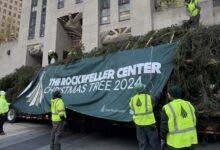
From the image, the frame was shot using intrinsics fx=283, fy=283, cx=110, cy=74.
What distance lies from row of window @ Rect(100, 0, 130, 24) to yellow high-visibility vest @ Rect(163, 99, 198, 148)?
89.2 ft

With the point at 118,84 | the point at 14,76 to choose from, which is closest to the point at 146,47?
the point at 118,84

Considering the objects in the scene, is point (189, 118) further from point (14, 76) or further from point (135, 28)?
point (135, 28)

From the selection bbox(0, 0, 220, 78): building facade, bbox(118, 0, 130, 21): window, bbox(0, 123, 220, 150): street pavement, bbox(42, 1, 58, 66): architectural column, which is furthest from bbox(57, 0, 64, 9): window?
bbox(0, 123, 220, 150): street pavement

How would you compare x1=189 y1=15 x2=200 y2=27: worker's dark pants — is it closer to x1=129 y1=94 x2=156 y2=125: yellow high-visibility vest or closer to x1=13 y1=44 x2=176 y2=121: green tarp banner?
x1=13 y1=44 x2=176 y2=121: green tarp banner

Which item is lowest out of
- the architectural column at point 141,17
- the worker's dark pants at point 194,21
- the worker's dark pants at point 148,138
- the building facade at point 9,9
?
the worker's dark pants at point 148,138

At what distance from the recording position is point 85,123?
11.1 meters

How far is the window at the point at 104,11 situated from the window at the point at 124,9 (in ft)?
5.35

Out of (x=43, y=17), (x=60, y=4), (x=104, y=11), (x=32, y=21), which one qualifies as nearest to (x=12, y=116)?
(x=104, y=11)

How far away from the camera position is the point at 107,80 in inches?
363

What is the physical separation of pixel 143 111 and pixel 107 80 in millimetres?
2502

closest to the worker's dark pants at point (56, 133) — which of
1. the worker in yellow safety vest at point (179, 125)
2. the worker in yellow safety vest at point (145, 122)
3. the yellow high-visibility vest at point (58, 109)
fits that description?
the yellow high-visibility vest at point (58, 109)

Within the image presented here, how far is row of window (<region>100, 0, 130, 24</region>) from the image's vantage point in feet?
104

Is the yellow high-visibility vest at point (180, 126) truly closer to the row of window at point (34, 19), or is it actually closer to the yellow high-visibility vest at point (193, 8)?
the yellow high-visibility vest at point (193, 8)

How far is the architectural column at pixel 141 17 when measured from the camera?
29.6 meters
